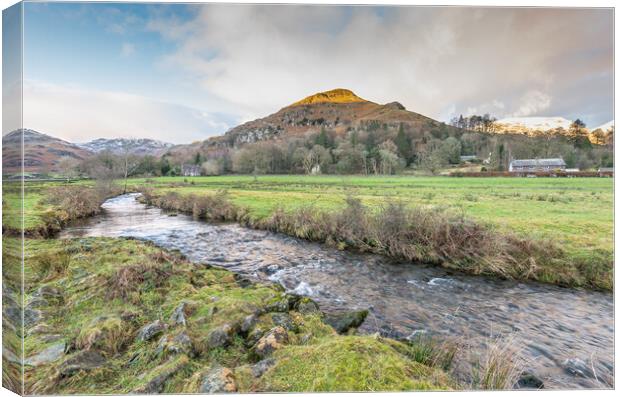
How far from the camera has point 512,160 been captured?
491 centimetres

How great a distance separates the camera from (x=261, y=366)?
8.20ft

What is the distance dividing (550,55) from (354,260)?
4.60 metres

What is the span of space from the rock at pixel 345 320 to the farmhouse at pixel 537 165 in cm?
370

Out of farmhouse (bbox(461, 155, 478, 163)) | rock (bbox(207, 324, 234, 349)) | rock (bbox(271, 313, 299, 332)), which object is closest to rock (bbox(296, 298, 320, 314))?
rock (bbox(271, 313, 299, 332))

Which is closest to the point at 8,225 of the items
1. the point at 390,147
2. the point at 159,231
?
the point at 159,231

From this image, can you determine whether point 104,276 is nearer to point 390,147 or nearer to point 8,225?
point 8,225

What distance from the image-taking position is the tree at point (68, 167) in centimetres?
390

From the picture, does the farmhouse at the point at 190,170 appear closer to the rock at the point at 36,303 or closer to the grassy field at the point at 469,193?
the grassy field at the point at 469,193

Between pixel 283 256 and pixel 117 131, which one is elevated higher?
pixel 117 131

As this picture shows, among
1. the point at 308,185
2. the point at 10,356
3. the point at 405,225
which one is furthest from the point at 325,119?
the point at 10,356

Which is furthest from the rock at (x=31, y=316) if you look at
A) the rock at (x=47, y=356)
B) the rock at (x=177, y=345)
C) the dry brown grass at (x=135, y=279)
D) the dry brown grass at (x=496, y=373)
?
the dry brown grass at (x=496, y=373)

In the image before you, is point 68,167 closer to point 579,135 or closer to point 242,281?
point 242,281

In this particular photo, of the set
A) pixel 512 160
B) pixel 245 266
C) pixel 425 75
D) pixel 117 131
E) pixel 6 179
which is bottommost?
pixel 245 266

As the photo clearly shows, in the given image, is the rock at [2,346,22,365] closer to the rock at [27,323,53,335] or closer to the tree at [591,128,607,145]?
the rock at [27,323,53,335]
